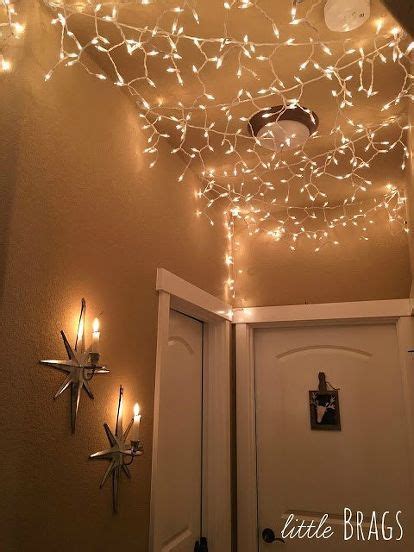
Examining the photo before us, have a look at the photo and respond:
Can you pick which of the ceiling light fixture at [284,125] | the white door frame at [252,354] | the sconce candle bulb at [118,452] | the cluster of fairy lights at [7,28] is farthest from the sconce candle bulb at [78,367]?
the white door frame at [252,354]

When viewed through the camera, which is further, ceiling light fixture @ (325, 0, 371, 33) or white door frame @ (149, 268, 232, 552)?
white door frame @ (149, 268, 232, 552)

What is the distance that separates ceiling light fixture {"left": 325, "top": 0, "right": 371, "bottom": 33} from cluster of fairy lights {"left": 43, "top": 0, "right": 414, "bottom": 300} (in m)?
0.05

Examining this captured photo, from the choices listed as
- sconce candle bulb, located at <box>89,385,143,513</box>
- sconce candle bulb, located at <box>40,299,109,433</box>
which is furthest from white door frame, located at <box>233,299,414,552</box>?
sconce candle bulb, located at <box>40,299,109,433</box>

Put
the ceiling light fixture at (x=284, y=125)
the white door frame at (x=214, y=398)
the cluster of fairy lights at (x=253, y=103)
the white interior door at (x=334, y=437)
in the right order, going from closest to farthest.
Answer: the cluster of fairy lights at (x=253, y=103)
the ceiling light fixture at (x=284, y=125)
the white door frame at (x=214, y=398)
the white interior door at (x=334, y=437)

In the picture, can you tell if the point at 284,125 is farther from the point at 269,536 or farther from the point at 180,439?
the point at 269,536

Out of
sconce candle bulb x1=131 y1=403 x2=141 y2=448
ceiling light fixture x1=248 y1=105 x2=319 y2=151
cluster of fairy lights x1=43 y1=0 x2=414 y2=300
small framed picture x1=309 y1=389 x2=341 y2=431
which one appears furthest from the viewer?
small framed picture x1=309 y1=389 x2=341 y2=431

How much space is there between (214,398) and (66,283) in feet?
4.42

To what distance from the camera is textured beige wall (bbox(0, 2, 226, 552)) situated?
1070mm

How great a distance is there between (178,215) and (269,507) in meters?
1.69

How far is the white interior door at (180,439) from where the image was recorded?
181cm

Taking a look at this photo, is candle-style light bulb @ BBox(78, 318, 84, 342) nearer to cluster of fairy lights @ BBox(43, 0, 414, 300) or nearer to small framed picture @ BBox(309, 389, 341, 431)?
cluster of fairy lights @ BBox(43, 0, 414, 300)

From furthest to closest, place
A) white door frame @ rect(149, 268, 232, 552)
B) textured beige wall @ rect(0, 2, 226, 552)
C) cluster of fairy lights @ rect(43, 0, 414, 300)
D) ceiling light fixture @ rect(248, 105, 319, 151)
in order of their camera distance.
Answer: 1. white door frame @ rect(149, 268, 232, 552)
2. ceiling light fixture @ rect(248, 105, 319, 151)
3. cluster of fairy lights @ rect(43, 0, 414, 300)
4. textured beige wall @ rect(0, 2, 226, 552)

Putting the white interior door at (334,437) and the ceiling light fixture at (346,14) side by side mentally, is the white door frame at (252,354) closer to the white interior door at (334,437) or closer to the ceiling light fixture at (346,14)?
the white interior door at (334,437)

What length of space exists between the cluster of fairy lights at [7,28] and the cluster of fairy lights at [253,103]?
0.14m
